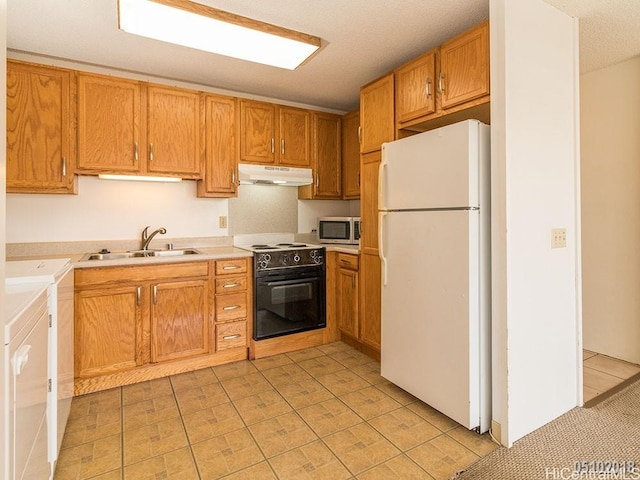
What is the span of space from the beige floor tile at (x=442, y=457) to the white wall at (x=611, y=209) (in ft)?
6.78

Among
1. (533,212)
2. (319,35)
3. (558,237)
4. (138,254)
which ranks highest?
(319,35)

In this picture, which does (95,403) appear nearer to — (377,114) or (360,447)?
(360,447)

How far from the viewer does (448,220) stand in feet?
6.51

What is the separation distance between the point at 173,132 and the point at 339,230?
1778 mm

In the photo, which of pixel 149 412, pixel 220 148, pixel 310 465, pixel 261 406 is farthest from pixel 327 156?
pixel 310 465

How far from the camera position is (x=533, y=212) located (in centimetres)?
195

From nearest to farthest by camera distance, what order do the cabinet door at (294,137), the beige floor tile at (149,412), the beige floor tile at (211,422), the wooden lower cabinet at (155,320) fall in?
the beige floor tile at (211,422)
the beige floor tile at (149,412)
the wooden lower cabinet at (155,320)
the cabinet door at (294,137)

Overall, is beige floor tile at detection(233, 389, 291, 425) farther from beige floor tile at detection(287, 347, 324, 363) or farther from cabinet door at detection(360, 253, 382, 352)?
cabinet door at detection(360, 253, 382, 352)

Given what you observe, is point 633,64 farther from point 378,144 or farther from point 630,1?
point 378,144

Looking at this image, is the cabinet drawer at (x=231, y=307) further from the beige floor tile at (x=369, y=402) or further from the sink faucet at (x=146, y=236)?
the beige floor tile at (x=369, y=402)

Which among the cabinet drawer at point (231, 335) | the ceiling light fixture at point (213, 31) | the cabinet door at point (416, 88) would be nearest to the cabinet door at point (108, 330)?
the cabinet drawer at point (231, 335)

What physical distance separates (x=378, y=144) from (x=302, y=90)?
1073mm

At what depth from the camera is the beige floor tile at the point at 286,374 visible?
2.64 meters

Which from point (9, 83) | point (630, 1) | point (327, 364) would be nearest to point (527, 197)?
point (630, 1)
